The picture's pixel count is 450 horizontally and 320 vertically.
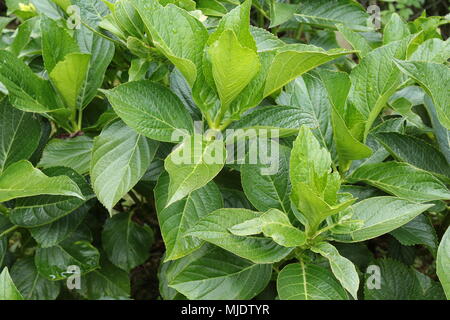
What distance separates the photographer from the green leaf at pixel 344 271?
2.31 ft

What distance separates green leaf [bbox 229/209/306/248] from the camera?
2.40 ft

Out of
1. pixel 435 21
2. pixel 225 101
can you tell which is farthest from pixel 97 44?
pixel 435 21

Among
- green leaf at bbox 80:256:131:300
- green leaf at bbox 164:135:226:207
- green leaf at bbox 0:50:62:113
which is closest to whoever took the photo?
green leaf at bbox 164:135:226:207

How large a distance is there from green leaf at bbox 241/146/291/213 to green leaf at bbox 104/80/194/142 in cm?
13

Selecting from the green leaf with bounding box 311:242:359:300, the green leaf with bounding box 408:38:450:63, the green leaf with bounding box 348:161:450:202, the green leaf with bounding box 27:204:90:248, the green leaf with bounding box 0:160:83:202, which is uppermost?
the green leaf with bounding box 408:38:450:63

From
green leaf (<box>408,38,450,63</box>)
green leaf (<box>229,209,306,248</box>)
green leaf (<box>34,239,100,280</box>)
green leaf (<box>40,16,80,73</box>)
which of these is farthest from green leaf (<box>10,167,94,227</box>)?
green leaf (<box>408,38,450,63</box>)

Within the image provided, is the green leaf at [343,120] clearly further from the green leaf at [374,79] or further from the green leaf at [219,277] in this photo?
the green leaf at [219,277]

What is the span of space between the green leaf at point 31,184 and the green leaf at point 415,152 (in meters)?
0.57

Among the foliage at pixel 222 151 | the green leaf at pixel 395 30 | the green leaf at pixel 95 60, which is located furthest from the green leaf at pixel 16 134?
the green leaf at pixel 395 30

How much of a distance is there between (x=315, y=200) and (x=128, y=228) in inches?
23.3

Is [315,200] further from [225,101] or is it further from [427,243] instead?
A: [427,243]

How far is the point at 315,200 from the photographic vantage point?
0.69 metres

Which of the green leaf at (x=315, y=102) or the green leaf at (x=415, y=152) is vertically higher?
the green leaf at (x=315, y=102)

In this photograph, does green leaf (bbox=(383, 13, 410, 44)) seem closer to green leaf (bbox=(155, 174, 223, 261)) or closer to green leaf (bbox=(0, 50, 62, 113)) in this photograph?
green leaf (bbox=(155, 174, 223, 261))
